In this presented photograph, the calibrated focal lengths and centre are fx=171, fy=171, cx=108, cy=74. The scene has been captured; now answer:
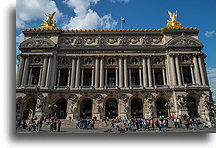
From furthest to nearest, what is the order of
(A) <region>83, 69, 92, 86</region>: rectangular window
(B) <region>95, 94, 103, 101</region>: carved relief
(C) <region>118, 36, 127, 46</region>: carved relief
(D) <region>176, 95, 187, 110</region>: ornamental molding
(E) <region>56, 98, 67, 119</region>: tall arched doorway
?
(A) <region>83, 69, 92, 86</region>: rectangular window → (C) <region>118, 36, 127, 46</region>: carved relief → (E) <region>56, 98, 67, 119</region>: tall arched doorway → (B) <region>95, 94, 103, 101</region>: carved relief → (D) <region>176, 95, 187, 110</region>: ornamental molding

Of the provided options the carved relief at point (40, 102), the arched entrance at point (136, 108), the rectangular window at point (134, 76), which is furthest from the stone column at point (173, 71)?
the carved relief at point (40, 102)

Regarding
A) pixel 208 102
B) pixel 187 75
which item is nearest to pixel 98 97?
pixel 187 75

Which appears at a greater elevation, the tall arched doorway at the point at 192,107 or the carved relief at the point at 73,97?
the carved relief at the point at 73,97

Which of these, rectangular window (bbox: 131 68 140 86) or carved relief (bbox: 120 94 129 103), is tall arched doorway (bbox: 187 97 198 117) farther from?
carved relief (bbox: 120 94 129 103)

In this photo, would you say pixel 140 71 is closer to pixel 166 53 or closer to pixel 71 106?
pixel 166 53

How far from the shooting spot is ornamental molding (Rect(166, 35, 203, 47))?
37.6m

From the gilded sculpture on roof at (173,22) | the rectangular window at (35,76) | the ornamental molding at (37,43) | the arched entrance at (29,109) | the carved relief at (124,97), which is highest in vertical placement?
the gilded sculpture on roof at (173,22)

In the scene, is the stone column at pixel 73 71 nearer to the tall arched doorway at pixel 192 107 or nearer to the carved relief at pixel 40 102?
the carved relief at pixel 40 102

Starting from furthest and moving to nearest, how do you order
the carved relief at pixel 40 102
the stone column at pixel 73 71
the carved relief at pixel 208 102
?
the stone column at pixel 73 71 < the carved relief at pixel 40 102 < the carved relief at pixel 208 102

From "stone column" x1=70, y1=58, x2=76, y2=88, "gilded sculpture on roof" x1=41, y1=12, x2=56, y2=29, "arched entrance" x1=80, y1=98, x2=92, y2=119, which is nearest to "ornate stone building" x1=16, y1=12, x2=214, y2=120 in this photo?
"arched entrance" x1=80, y1=98, x2=92, y2=119

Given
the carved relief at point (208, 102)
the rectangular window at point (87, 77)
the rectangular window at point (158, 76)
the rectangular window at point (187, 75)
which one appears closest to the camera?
the carved relief at point (208, 102)

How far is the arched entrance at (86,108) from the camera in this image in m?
35.5

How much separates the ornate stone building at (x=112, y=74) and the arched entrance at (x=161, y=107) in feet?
0.06

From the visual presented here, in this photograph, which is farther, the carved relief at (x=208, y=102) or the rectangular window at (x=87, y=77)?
the rectangular window at (x=87, y=77)
